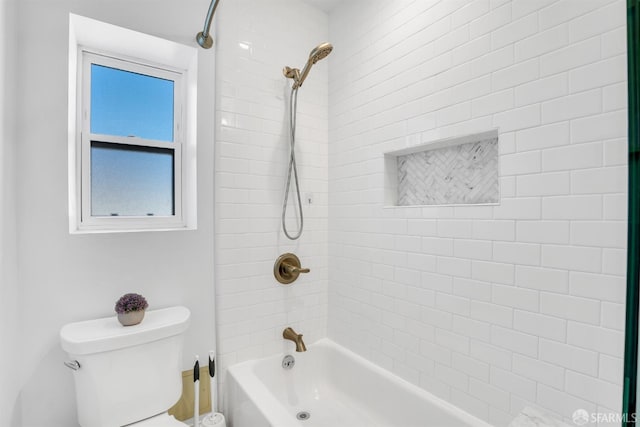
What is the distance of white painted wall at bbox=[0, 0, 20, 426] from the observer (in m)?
1.15

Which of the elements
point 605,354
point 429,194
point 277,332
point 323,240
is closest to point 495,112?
point 429,194

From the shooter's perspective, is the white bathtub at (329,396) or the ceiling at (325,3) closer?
the white bathtub at (329,396)

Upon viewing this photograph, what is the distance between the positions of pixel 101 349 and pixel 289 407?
3.77 feet

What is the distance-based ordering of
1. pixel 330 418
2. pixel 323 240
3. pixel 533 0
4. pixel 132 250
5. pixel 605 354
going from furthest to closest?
pixel 323 240 < pixel 330 418 < pixel 132 250 < pixel 533 0 < pixel 605 354

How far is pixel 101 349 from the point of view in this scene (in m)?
1.29

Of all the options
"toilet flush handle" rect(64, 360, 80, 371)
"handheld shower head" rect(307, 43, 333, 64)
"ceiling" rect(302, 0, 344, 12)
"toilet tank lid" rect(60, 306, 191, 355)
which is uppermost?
"ceiling" rect(302, 0, 344, 12)

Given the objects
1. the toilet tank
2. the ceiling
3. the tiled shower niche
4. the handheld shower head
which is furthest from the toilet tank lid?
the ceiling

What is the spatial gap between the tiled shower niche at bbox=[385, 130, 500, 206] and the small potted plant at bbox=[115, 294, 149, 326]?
1.35m

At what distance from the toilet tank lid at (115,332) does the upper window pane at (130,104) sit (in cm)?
101

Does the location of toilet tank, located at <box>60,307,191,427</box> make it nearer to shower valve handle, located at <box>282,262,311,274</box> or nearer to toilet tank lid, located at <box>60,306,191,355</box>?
toilet tank lid, located at <box>60,306,191,355</box>

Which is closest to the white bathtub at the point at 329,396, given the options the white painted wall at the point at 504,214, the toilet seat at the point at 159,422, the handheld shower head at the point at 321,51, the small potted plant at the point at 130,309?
the white painted wall at the point at 504,214

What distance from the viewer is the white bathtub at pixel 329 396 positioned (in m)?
1.43

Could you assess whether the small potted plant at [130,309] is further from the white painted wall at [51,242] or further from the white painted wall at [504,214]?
the white painted wall at [504,214]

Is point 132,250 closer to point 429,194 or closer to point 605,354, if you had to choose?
point 429,194
